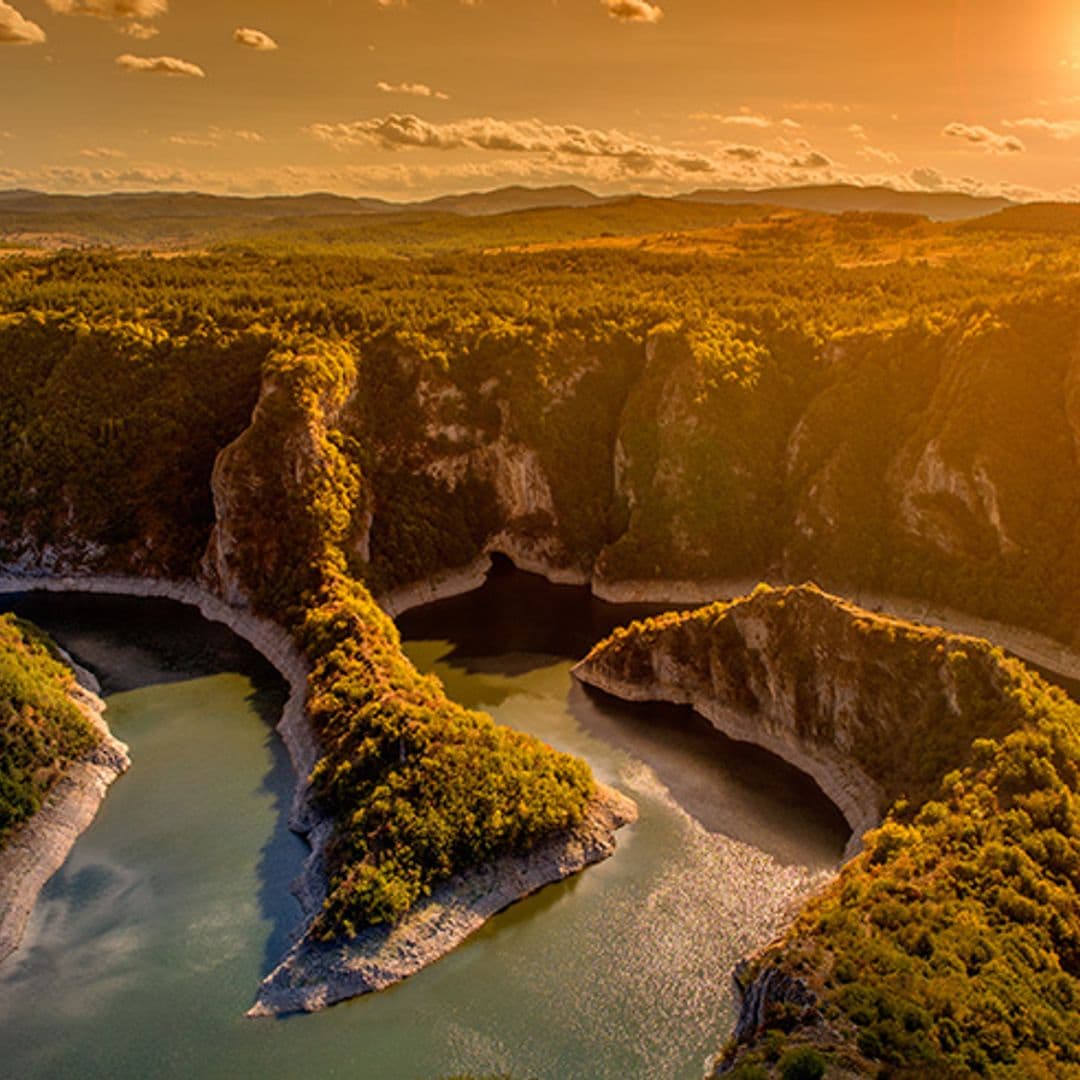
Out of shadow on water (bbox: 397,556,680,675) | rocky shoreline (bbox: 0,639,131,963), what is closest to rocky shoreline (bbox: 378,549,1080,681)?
shadow on water (bbox: 397,556,680,675)

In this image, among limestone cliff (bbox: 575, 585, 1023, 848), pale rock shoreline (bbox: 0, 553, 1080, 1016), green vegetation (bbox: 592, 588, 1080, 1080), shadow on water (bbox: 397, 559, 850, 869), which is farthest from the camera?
shadow on water (bbox: 397, 559, 850, 869)

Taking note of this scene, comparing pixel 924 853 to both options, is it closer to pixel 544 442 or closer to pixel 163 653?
pixel 163 653

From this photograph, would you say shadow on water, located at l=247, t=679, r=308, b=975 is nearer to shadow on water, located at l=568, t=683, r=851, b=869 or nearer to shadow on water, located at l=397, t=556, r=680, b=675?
shadow on water, located at l=397, t=556, r=680, b=675

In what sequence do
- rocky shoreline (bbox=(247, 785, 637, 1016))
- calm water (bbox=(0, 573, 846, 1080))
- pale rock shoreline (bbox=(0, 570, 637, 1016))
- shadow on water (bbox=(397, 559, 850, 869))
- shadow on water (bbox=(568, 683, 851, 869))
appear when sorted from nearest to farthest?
calm water (bbox=(0, 573, 846, 1080)) < rocky shoreline (bbox=(247, 785, 637, 1016)) < pale rock shoreline (bbox=(0, 570, 637, 1016)) < shadow on water (bbox=(568, 683, 851, 869)) < shadow on water (bbox=(397, 559, 850, 869))

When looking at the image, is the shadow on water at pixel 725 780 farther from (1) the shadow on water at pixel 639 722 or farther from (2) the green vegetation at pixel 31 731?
(2) the green vegetation at pixel 31 731

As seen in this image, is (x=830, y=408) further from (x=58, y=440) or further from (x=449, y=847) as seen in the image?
(x=58, y=440)
